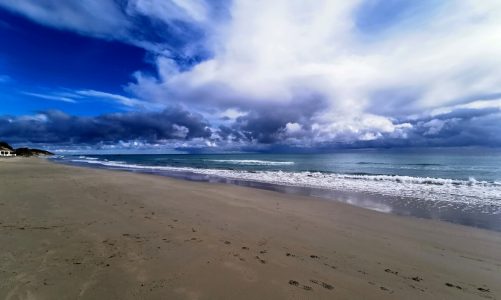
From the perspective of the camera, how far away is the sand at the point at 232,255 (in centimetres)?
416

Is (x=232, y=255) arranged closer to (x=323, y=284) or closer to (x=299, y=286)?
(x=299, y=286)

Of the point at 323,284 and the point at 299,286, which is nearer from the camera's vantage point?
the point at 299,286

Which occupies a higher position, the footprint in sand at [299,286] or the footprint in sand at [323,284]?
the footprint in sand at [299,286]

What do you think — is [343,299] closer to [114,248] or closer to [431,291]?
[431,291]

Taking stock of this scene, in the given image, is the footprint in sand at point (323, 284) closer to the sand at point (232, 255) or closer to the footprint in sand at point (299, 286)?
the sand at point (232, 255)

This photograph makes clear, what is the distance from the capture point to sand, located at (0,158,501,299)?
13.6ft

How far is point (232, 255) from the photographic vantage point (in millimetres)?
5590

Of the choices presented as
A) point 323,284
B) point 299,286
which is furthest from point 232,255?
point 323,284

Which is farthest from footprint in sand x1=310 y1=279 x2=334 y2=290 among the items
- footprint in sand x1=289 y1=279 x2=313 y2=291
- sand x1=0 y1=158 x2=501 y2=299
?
footprint in sand x1=289 y1=279 x2=313 y2=291

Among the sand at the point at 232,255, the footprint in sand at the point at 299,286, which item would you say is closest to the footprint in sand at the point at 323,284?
the sand at the point at 232,255

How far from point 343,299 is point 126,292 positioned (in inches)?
131

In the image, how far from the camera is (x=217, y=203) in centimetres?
1202

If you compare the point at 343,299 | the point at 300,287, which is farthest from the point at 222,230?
the point at 343,299

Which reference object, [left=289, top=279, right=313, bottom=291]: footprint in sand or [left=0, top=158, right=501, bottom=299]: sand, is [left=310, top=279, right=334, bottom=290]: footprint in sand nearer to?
[left=0, top=158, right=501, bottom=299]: sand
